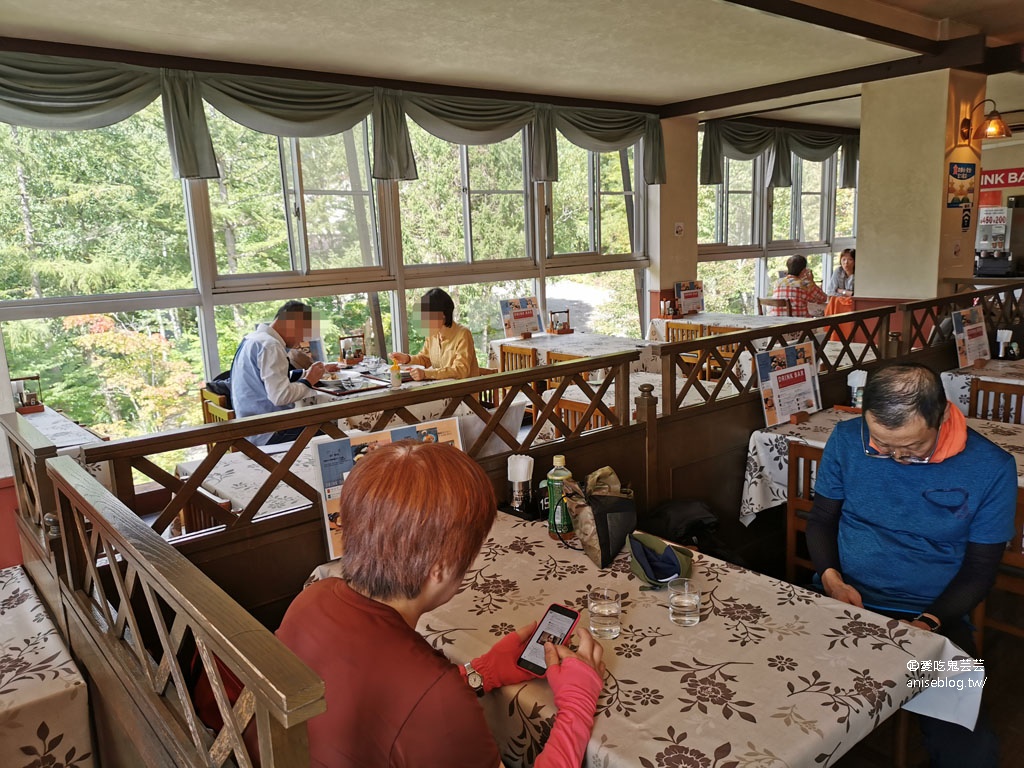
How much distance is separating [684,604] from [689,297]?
19.0ft

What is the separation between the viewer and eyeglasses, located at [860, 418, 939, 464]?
5.54 feet

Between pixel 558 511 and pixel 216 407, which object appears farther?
pixel 216 407

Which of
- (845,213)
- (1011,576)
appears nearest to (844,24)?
(1011,576)

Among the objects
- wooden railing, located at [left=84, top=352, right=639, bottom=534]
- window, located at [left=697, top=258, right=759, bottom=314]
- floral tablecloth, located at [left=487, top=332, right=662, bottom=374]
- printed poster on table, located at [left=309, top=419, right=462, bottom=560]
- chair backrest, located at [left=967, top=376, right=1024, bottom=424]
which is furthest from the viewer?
window, located at [left=697, top=258, right=759, bottom=314]

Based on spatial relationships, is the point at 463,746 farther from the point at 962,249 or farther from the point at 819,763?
the point at 962,249

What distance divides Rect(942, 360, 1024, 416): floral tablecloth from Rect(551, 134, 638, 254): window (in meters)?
3.99

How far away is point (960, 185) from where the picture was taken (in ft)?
18.2

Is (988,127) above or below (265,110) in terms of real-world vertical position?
below

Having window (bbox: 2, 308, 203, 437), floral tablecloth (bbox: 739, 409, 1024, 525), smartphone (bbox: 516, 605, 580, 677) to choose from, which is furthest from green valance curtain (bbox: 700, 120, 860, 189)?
smartphone (bbox: 516, 605, 580, 677)

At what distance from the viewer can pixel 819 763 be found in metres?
1.05

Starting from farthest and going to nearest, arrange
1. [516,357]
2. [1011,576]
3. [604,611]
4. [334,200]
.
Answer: [516,357] → [334,200] → [1011,576] → [604,611]

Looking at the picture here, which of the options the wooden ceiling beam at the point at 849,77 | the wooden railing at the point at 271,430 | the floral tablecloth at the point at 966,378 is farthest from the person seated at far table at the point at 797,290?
the wooden railing at the point at 271,430

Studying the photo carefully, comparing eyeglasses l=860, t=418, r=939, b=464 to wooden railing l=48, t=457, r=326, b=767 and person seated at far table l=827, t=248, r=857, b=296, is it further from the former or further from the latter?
person seated at far table l=827, t=248, r=857, b=296

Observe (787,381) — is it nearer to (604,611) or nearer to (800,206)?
(604,611)
